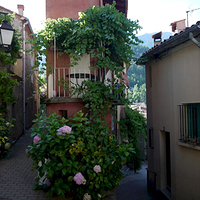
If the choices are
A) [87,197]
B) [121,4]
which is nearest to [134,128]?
[121,4]

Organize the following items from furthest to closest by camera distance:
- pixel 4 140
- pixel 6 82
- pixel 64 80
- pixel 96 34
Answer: pixel 6 82 < pixel 4 140 < pixel 64 80 < pixel 96 34

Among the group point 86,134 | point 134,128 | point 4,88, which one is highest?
point 4,88

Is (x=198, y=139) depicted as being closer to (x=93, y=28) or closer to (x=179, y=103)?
(x=179, y=103)

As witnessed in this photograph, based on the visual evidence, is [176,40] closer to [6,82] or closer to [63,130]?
[63,130]

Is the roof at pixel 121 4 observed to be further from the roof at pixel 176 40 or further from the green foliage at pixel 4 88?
the green foliage at pixel 4 88

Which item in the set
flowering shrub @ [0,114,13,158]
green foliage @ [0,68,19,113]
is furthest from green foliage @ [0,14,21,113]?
flowering shrub @ [0,114,13,158]

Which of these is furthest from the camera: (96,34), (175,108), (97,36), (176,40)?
(175,108)

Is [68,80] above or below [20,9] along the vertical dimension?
below

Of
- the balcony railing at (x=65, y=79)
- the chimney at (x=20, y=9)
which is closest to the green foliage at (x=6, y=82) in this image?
the balcony railing at (x=65, y=79)

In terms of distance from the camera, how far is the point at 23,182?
6.62 meters

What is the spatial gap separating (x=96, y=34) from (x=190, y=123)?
3.79m

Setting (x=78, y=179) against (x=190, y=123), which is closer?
(x=78, y=179)

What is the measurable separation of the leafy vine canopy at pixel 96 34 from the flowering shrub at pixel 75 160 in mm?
2184

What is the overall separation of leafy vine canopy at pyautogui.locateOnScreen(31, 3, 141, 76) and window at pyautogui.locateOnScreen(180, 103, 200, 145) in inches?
93.6
